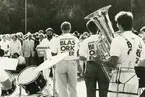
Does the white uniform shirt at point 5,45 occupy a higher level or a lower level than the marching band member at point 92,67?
higher

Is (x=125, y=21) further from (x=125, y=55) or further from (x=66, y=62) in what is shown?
(x=66, y=62)

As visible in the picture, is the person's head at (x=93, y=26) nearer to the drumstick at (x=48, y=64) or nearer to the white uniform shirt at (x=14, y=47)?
the drumstick at (x=48, y=64)

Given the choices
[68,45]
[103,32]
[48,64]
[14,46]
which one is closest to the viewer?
[48,64]

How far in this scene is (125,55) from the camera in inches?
225

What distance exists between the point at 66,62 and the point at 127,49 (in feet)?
10.9

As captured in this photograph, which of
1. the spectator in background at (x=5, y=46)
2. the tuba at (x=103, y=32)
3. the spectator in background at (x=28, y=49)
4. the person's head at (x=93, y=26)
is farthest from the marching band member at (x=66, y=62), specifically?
the spectator in background at (x=28, y=49)

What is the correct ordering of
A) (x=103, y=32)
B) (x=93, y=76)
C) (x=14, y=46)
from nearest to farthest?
(x=103, y=32) < (x=93, y=76) < (x=14, y=46)

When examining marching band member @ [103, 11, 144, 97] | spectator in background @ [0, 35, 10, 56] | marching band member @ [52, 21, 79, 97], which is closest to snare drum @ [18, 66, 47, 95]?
marching band member @ [52, 21, 79, 97]

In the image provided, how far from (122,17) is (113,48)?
47 cm

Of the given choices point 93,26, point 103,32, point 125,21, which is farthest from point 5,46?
point 125,21

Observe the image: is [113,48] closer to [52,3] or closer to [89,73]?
[89,73]

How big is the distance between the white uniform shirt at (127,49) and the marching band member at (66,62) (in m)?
3.12

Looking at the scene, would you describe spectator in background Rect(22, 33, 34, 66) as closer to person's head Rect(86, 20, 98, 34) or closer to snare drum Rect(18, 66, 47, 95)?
snare drum Rect(18, 66, 47, 95)

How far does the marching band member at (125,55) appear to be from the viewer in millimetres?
5656
